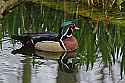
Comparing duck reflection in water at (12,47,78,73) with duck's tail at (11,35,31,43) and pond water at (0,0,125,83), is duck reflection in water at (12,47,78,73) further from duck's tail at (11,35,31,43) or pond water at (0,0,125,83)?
duck's tail at (11,35,31,43)

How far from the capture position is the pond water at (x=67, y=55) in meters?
6.59

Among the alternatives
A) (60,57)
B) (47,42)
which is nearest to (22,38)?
(47,42)

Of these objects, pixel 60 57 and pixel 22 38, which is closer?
pixel 60 57

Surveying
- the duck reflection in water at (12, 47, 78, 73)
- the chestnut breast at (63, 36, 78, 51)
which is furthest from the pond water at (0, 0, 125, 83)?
the chestnut breast at (63, 36, 78, 51)

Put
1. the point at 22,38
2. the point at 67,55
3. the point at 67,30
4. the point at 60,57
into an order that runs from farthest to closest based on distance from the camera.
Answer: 1. the point at 67,30
2. the point at 22,38
3. the point at 67,55
4. the point at 60,57

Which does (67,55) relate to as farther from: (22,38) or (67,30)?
(22,38)

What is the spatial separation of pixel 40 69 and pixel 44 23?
3896 mm

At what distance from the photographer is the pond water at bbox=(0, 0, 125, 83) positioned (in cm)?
659

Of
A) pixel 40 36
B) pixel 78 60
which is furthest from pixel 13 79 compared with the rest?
pixel 40 36

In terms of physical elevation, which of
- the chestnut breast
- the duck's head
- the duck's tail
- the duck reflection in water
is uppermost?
the duck's head

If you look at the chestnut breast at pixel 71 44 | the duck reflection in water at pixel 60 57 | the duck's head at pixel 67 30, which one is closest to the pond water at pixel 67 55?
the duck reflection in water at pixel 60 57

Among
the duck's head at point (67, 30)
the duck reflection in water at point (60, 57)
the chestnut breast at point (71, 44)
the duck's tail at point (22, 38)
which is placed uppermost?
the duck's head at point (67, 30)

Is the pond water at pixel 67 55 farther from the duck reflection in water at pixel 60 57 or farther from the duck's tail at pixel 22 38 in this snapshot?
the duck's tail at pixel 22 38

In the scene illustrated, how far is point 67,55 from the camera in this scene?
27.4 feet
